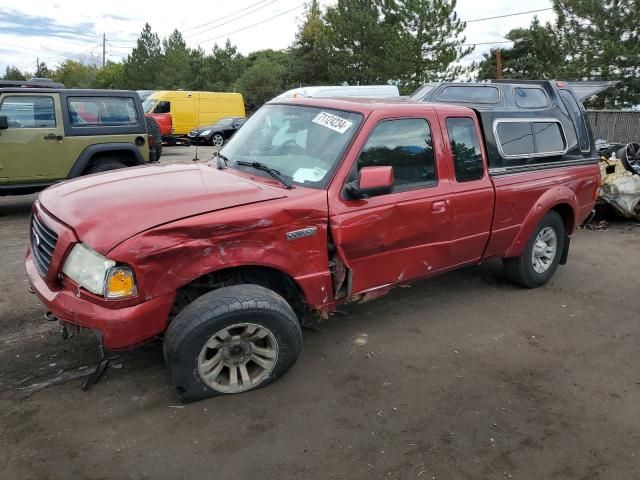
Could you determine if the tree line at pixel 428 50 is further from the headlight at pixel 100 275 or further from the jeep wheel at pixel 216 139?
the headlight at pixel 100 275

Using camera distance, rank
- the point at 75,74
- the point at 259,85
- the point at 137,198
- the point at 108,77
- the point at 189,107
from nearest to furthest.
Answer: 1. the point at 137,198
2. the point at 189,107
3. the point at 259,85
4. the point at 108,77
5. the point at 75,74

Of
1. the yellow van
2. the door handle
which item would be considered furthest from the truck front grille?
the yellow van

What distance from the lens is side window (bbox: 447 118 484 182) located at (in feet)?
13.7

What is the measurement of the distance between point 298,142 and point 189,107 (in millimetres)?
21605

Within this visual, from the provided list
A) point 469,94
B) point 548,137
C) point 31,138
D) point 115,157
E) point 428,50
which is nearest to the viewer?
point 548,137

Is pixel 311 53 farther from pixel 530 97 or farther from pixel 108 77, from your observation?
pixel 108 77

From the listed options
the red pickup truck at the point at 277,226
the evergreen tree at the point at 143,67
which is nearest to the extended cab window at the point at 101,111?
the red pickup truck at the point at 277,226

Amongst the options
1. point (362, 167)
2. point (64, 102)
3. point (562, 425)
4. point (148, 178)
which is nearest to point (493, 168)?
point (362, 167)

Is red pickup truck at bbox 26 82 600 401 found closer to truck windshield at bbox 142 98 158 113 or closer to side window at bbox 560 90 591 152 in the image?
side window at bbox 560 90 591 152

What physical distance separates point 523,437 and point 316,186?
195 centimetres

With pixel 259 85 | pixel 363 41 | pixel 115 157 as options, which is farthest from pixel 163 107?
pixel 259 85

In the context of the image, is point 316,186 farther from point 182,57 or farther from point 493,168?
point 182,57

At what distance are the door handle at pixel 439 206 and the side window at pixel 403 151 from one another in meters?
0.18

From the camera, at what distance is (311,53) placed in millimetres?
40156
